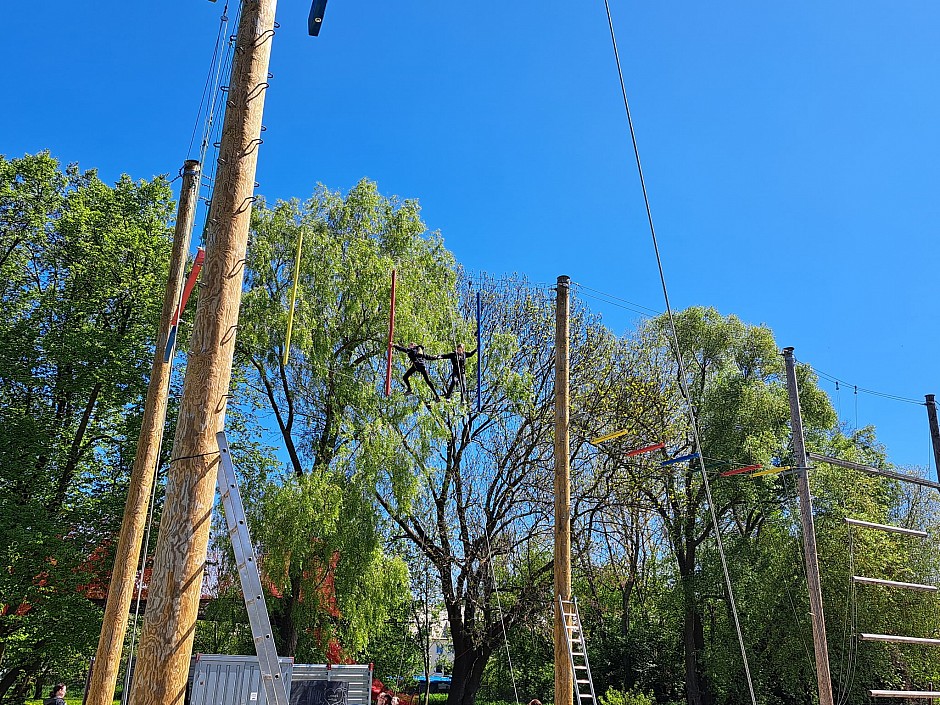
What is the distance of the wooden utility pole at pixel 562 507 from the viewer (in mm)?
8664

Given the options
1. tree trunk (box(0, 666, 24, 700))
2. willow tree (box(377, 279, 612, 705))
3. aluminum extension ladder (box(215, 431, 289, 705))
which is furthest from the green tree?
aluminum extension ladder (box(215, 431, 289, 705))

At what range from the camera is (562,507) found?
9.33 m

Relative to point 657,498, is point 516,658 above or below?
below

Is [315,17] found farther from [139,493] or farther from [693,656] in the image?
[693,656]

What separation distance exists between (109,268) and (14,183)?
296cm

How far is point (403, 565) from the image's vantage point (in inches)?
580

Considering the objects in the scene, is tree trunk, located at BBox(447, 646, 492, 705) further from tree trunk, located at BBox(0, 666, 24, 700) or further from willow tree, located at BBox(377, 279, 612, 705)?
tree trunk, located at BBox(0, 666, 24, 700)

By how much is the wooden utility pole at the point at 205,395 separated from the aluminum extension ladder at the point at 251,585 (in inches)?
4.1

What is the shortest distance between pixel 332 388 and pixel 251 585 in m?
11.4

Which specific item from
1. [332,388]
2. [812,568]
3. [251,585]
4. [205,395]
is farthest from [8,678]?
[812,568]

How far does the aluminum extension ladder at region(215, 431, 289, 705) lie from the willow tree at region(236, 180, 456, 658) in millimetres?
Answer: 9552

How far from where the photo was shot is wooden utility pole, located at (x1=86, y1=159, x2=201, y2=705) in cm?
769

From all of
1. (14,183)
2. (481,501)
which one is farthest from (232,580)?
(14,183)

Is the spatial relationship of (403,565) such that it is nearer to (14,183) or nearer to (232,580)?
(232,580)
